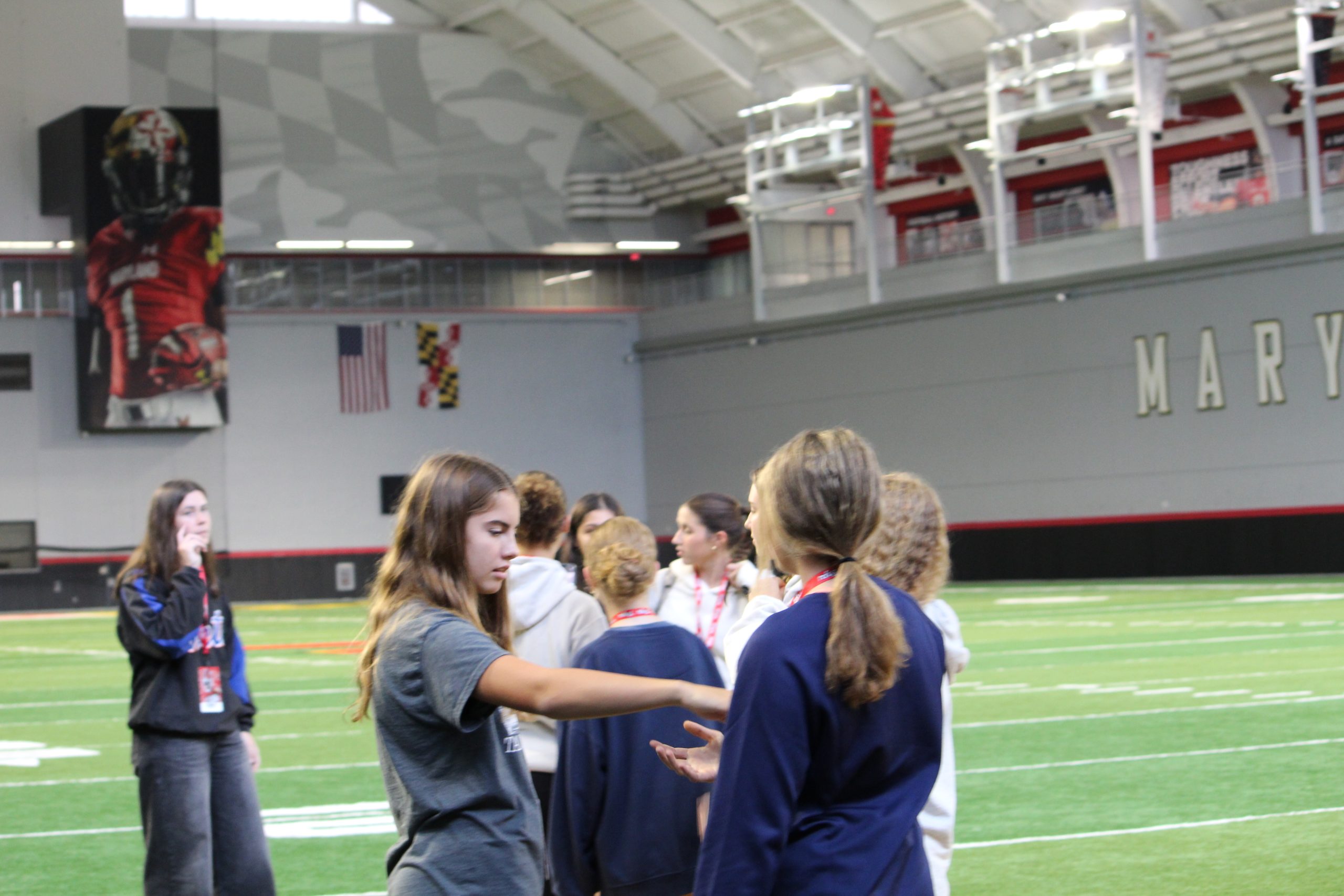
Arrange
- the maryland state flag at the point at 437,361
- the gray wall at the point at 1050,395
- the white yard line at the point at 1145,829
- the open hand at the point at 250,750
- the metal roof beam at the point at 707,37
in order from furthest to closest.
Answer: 1. the maryland state flag at the point at 437,361
2. the metal roof beam at the point at 707,37
3. the gray wall at the point at 1050,395
4. the white yard line at the point at 1145,829
5. the open hand at the point at 250,750

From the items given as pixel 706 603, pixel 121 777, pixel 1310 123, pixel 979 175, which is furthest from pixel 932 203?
pixel 706 603

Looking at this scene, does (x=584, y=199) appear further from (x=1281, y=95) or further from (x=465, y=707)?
(x=465, y=707)

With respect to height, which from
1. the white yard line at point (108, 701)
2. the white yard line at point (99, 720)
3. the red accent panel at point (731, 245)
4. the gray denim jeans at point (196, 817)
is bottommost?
the white yard line at point (108, 701)

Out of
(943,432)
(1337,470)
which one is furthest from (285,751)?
(943,432)

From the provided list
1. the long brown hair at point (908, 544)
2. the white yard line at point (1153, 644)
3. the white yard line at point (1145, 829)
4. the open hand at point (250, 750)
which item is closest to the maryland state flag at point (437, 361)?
the white yard line at point (1153, 644)

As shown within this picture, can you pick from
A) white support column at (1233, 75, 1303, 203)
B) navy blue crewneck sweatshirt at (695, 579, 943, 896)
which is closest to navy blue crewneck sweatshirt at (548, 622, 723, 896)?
navy blue crewneck sweatshirt at (695, 579, 943, 896)

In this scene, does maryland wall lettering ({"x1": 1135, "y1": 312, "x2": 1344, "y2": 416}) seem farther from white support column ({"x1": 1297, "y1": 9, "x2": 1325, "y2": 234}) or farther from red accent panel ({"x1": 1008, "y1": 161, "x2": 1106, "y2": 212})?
red accent panel ({"x1": 1008, "y1": 161, "x2": 1106, "y2": 212})

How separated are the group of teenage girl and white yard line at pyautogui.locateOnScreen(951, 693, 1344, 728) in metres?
7.92

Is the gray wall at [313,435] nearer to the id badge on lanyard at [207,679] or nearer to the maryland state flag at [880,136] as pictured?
the maryland state flag at [880,136]

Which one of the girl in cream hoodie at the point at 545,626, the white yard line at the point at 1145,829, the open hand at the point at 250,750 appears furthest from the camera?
the white yard line at the point at 1145,829

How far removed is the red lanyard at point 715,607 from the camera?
685cm

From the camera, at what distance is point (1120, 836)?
8.29 meters

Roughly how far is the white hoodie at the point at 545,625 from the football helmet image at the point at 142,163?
3687cm

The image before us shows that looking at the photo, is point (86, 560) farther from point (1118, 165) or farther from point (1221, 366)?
point (1221, 366)
